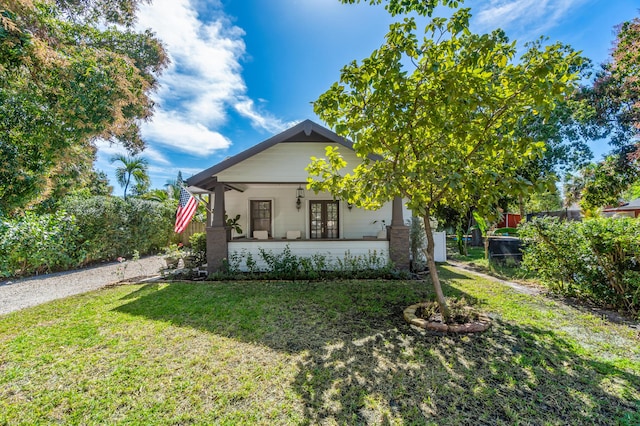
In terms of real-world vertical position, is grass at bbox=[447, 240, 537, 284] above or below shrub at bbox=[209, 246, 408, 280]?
below

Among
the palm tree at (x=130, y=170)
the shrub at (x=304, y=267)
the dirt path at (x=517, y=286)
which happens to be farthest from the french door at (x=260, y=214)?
the palm tree at (x=130, y=170)

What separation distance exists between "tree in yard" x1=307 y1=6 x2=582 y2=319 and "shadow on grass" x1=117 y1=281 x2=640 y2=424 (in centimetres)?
213

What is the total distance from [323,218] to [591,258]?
8479 millimetres

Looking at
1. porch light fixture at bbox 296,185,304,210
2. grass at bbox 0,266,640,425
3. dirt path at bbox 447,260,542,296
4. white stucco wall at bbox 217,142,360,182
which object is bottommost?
grass at bbox 0,266,640,425

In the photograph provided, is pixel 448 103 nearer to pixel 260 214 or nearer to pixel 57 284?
pixel 260 214

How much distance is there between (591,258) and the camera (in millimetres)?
5645

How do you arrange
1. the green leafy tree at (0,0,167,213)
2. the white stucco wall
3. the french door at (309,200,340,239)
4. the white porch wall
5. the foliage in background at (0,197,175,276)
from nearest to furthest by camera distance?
1. the foliage in background at (0,197,175,276)
2. the green leafy tree at (0,0,167,213)
3. the white stucco wall
4. the white porch wall
5. the french door at (309,200,340,239)

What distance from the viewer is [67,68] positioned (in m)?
4.66

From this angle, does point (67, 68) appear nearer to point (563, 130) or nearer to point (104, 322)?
point (104, 322)

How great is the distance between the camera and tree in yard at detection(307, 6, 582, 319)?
3.74 m

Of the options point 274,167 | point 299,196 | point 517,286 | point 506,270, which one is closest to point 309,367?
point 274,167

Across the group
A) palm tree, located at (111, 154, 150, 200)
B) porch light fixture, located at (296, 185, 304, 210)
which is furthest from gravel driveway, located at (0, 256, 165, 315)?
palm tree, located at (111, 154, 150, 200)

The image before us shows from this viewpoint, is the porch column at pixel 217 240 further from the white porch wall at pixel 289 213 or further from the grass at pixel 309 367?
the grass at pixel 309 367

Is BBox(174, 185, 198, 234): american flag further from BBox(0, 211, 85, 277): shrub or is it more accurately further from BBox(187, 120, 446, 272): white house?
BBox(0, 211, 85, 277): shrub
